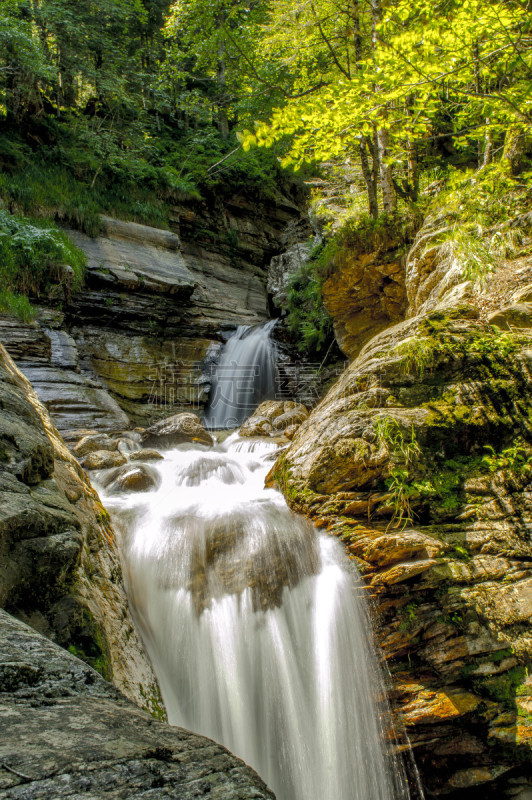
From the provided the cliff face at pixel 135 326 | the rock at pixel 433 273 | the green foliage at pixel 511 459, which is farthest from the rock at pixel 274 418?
the green foliage at pixel 511 459

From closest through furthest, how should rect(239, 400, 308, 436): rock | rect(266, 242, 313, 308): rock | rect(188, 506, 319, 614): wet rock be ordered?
rect(188, 506, 319, 614): wet rock
rect(239, 400, 308, 436): rock
rect(266, 242, 313, 308): rock

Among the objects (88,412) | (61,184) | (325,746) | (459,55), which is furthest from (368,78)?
(61,184)

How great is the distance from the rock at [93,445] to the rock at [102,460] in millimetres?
272

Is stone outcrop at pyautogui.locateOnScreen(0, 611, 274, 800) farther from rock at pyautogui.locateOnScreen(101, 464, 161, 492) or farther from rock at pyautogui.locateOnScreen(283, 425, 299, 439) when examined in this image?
rock at pyautogui.locateOnScreen(283, 425, 299, 439)

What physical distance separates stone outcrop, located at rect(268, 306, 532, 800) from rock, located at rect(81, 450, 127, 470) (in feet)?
10.7

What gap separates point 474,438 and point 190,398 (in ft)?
33.9

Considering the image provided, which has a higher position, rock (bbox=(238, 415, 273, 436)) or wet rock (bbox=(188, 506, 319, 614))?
rock (bbox=(238, 415, 273, 436))

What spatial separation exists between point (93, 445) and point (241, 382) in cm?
649

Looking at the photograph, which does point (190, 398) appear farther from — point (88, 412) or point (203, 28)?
point (203, 28)

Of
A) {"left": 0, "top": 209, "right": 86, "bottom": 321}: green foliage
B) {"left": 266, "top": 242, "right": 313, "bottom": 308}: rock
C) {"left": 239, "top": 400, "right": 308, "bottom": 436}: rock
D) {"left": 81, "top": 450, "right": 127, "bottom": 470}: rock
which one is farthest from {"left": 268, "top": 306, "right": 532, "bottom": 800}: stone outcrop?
{"left": 266, "top": 242, "right": 313, "bottom": 308}: rock

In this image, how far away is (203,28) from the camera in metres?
15.9

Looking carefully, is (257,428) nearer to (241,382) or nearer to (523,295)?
(241,382)

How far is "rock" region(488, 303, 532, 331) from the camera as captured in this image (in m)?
4.65

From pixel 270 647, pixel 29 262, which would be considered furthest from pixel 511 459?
pixel 29 262
